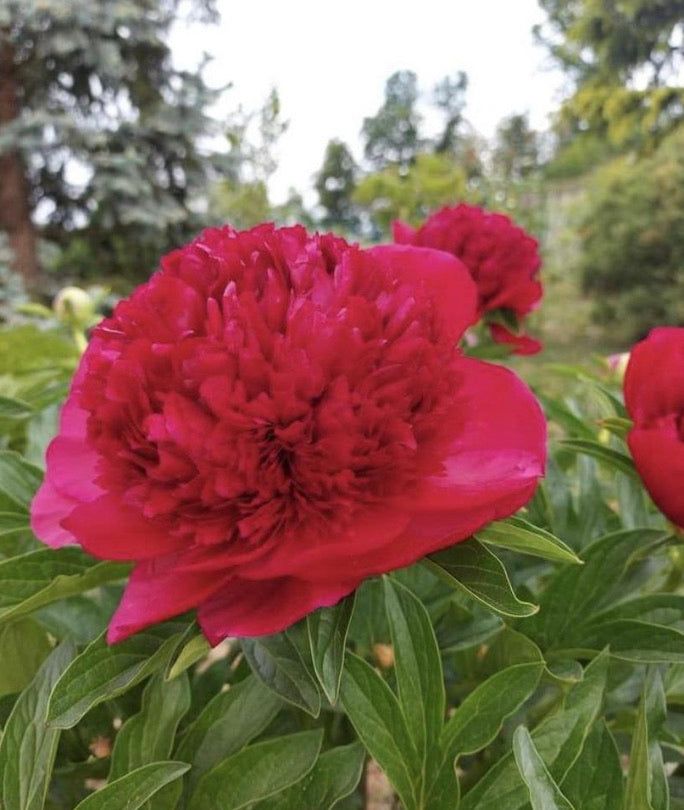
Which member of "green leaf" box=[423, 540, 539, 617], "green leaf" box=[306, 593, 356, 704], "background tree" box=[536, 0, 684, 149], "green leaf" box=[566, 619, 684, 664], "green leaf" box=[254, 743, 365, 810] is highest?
"background tree" box=[536, 0, 684, 149]

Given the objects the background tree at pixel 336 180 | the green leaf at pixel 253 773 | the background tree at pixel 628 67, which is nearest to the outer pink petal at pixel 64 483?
the green leaf at pixel 253 773

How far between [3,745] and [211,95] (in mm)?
4618

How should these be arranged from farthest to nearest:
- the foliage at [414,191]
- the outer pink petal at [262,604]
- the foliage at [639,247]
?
the foliage at [414,191] → the foliage at [639,247] → the outer pink petal at [262,604]

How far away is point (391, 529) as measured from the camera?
29 cm

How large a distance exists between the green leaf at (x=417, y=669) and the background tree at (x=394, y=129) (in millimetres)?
10743

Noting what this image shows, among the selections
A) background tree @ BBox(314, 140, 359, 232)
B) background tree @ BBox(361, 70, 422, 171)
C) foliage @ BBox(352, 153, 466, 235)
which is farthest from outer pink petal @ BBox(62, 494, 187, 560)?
background tree @ BBox(361, 70, 422, 171)

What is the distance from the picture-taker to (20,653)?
0.43 metres

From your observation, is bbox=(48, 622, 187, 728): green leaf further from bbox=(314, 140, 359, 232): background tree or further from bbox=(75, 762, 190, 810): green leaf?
bbox=(314, 140, 359, 232): background tree

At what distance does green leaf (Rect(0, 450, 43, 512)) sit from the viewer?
472 millimetres

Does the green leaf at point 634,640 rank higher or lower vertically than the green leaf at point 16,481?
lower

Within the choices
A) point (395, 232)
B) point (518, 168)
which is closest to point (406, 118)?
point (518, 168)

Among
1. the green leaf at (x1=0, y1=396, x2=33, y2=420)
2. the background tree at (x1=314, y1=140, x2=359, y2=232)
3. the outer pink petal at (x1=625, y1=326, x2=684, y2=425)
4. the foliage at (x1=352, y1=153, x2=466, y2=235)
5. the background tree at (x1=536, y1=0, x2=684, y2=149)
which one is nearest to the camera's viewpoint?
the outer pink petal at (x1=625, y1=326, x2=684, y2=425)

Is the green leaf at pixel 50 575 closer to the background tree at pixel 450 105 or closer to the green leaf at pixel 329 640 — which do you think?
the green leaf at pixel 329 640

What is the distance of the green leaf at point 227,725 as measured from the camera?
38 cm
